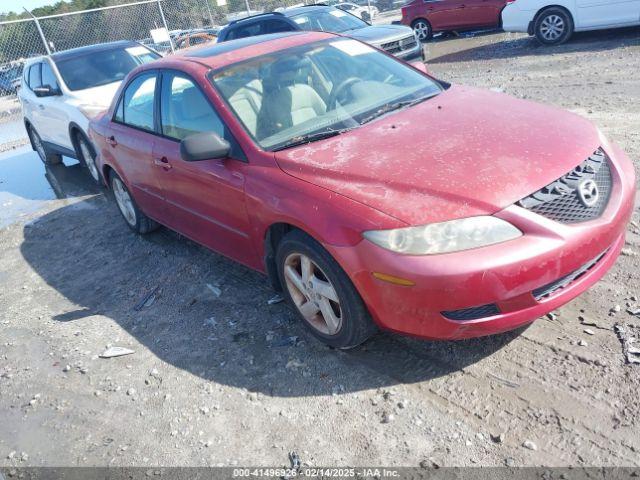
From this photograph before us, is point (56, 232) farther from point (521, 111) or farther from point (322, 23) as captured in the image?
point (322, 23)

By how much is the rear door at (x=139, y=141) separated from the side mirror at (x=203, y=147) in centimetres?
119

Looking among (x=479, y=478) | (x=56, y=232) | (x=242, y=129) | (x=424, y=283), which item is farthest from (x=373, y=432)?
(x=56, y=232)

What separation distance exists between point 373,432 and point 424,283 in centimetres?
81

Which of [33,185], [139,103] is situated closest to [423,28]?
[33,185]

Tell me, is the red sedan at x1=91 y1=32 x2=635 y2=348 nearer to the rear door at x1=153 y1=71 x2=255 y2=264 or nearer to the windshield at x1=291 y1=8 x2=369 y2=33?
the rear door at x1=153 y1=71 x2=255 y2=264

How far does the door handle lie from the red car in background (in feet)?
38.4

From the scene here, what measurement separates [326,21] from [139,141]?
7.50 m

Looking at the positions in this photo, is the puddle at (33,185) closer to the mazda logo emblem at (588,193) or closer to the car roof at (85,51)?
the car roof at (85,51)

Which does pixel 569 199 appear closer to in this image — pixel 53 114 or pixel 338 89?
pixel 338 89

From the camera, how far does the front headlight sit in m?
2.68

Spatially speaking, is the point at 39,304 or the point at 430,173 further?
the point at 39,304

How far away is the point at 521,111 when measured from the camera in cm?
364

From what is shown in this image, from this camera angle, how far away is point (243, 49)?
14.0 ft

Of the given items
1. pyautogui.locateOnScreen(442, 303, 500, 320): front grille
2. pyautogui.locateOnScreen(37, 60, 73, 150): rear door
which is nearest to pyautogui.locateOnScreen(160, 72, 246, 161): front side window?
pyautogui.locateOnScreen(442, 303, 500, 320): front grille
